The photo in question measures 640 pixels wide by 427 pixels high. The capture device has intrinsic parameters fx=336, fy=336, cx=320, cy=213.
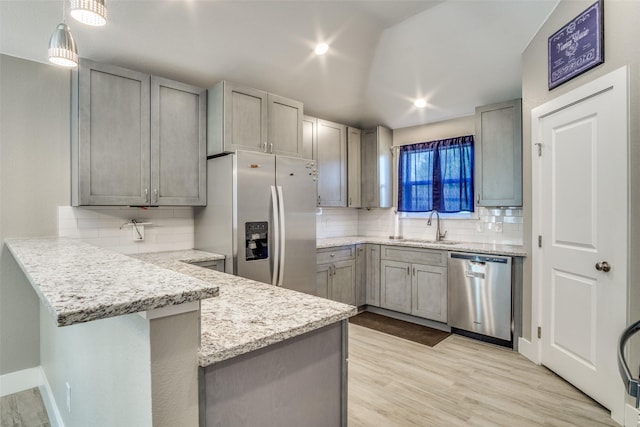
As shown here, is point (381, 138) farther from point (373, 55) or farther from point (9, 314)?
point (9, 314)

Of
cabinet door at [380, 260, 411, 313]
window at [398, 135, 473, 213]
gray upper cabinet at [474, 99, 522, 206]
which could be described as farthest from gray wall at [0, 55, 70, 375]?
gray upper cabinet at [474, 99, 522, 206]

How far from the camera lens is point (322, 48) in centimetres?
320

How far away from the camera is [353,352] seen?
312 cm

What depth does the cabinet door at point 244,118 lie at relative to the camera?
3004mm

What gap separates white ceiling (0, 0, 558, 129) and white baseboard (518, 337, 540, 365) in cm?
247

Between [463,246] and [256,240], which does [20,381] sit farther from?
[463,246]

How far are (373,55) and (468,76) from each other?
1.01 m

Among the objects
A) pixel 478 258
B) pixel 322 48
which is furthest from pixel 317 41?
pixel 478 258

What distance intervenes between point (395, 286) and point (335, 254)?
2.79 feet

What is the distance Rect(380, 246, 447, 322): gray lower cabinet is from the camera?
3.74 meters

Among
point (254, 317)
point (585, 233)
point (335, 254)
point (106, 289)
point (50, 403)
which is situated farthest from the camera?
point (335, 254)

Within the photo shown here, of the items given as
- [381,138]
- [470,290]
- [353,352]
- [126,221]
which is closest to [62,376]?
[126,221]

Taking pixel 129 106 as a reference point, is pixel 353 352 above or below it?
below

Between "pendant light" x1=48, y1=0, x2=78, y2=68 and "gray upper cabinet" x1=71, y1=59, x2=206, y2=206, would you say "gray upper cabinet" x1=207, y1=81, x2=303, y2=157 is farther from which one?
"pendant light" x1=48, y1=0, x2=78, y2=68
